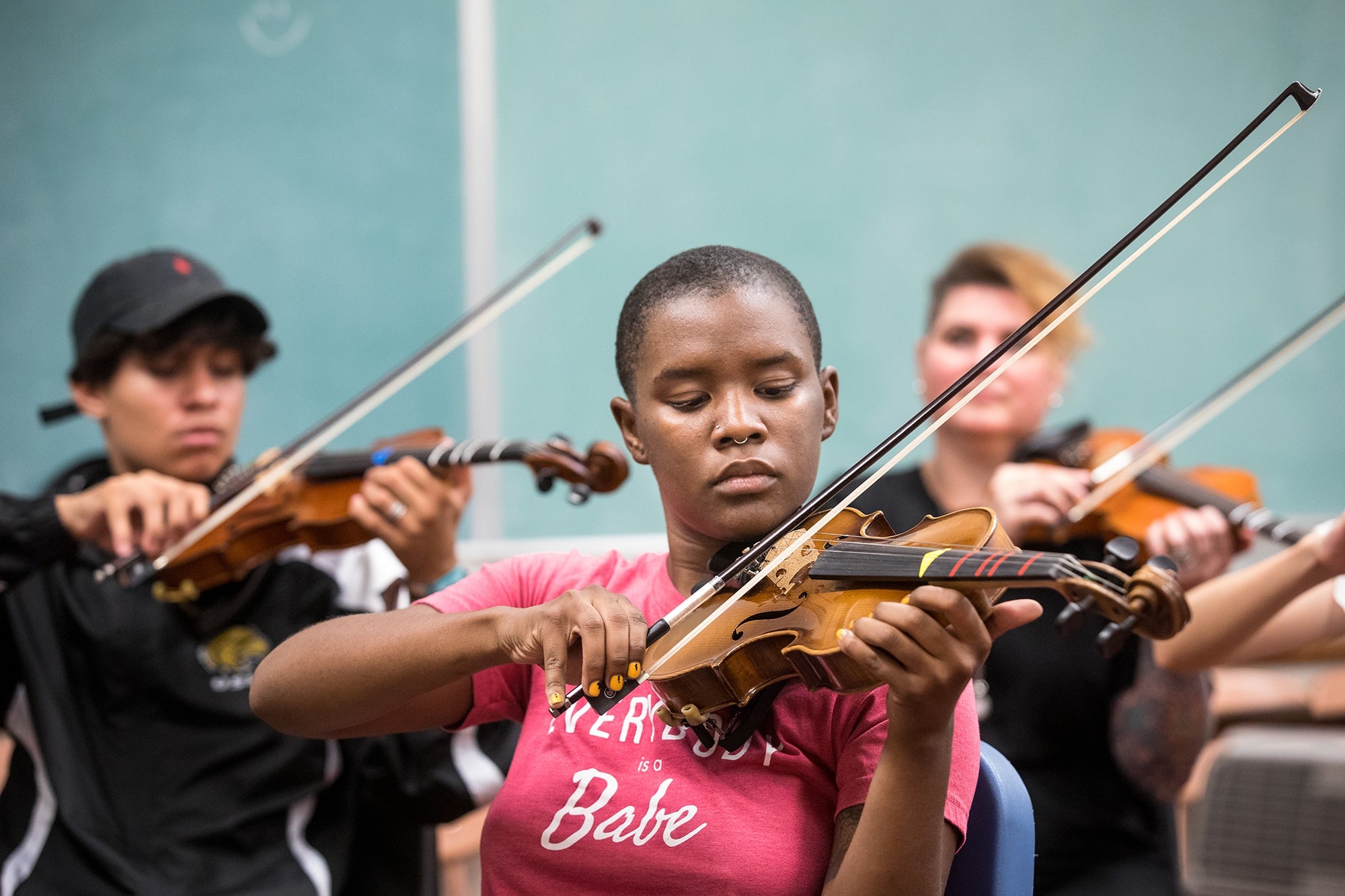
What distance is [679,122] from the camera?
226cm

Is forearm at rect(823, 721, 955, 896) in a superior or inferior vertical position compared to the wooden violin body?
inferior

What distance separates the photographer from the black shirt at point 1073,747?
4.29 feet

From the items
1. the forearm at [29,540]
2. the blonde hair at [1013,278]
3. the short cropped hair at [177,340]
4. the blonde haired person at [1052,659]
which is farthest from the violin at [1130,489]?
the forearm at [29,540]

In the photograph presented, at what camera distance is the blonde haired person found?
1.34 metres

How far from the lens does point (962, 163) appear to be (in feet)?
7.55

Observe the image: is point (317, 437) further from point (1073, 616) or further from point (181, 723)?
point (1073, 616)

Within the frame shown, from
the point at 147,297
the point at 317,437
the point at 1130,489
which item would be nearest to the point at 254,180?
the point at 147,297

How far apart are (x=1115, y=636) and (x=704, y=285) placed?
12.5 inches

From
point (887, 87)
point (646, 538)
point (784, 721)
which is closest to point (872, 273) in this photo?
point (887, 87)

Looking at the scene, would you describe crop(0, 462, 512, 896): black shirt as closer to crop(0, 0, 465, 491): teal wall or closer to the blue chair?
the blue chair

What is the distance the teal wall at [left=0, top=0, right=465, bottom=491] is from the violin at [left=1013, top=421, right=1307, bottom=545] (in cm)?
116

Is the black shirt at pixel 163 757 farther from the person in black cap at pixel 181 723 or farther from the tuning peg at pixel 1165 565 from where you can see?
the tuning peg at pixel 1165 565

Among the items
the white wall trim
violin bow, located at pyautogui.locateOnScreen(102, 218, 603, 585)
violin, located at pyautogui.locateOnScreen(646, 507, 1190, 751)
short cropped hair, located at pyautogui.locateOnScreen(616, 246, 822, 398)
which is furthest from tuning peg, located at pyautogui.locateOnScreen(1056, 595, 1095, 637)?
the white wall trim

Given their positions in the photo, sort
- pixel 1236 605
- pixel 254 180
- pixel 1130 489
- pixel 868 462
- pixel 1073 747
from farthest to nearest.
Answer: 1. pixel 254 180
2. pixel 1130 489
3. pixel 1073 747
4. pixel 1236 605
5. pixel 868 462
